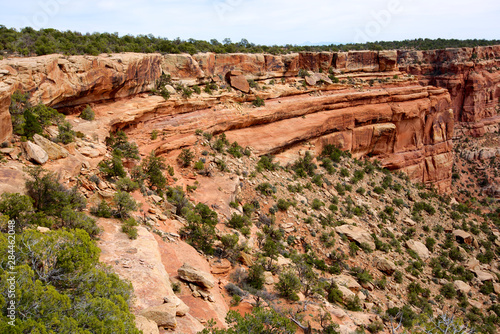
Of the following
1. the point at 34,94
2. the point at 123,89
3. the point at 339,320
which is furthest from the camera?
the point at 123,89

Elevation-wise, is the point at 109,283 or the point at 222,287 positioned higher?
the point at 109,283

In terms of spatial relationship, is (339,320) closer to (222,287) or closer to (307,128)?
(222,287)

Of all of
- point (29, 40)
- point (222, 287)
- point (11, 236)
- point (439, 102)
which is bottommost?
point (222, 287)

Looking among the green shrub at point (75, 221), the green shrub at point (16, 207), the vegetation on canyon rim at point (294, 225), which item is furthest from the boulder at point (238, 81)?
the green shrub at point (16, 207)

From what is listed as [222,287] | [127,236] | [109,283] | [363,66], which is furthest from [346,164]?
[109,283]

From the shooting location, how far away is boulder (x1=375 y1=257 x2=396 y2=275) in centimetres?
1836

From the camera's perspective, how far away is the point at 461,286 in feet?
65.5

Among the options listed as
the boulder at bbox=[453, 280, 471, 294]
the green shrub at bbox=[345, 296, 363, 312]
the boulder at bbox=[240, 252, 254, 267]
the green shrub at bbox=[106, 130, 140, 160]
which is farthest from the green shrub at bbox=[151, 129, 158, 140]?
the boulder at bbox=[453, 280, 471, 294]

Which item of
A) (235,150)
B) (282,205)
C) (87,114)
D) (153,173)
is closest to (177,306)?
(153,173)

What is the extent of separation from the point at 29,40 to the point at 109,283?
18281 mm

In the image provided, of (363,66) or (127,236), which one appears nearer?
(127,236)

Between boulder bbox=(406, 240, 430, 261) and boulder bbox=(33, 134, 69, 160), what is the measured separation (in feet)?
73.2

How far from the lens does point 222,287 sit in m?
11.4

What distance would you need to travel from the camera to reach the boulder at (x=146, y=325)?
6.50m
